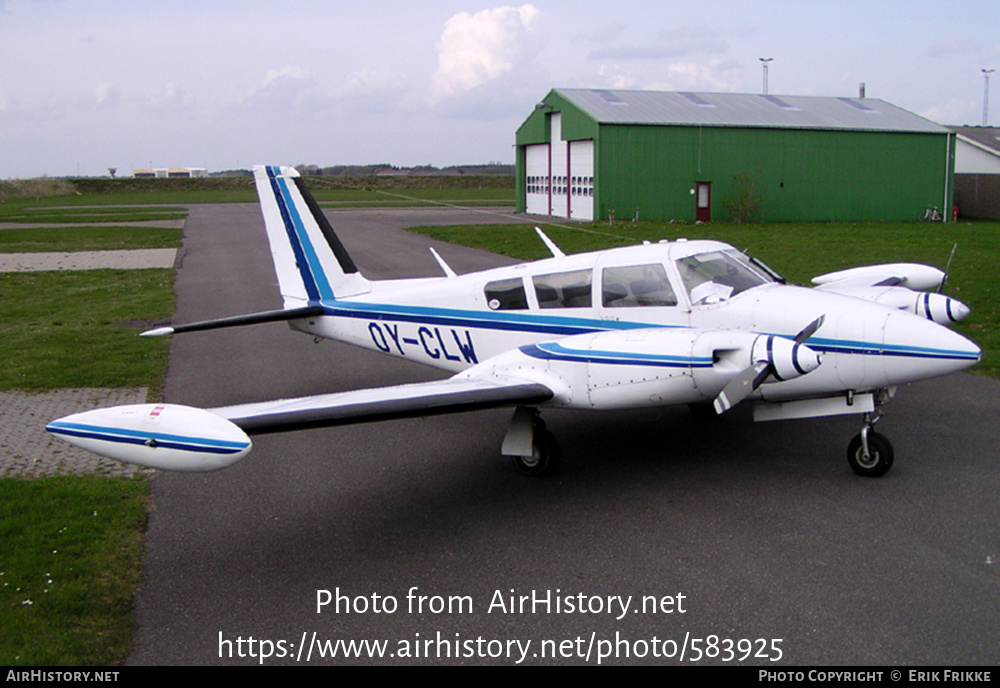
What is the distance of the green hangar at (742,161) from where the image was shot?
4019 cm

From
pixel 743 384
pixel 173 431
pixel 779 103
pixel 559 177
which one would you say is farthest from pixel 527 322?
pixel 779 103

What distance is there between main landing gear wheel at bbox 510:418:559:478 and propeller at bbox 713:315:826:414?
1761mm

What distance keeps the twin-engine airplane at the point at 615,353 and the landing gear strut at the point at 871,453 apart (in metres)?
0.01

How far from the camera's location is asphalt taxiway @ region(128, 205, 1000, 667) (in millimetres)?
5250

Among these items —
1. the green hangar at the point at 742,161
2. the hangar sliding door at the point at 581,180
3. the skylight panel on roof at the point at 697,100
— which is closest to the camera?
the green hangar at the point at 742,161

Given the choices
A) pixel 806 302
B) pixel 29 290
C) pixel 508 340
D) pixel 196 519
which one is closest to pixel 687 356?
pixel 806 302

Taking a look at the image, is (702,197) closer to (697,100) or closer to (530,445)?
(697,100)

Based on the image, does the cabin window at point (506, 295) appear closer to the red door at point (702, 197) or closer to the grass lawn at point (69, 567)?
the grass lawn at point (69, 567)

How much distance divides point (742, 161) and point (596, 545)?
3772cm

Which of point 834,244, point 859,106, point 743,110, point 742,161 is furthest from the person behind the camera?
point 859,106

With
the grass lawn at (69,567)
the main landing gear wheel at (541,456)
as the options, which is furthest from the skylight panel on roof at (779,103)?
the grass lawn at (69,567)

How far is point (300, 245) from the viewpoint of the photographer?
11102mm

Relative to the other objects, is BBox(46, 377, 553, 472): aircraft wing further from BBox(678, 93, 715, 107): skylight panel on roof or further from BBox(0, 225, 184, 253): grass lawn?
BBox(678, 93, 715, 107): skylight panel on roof

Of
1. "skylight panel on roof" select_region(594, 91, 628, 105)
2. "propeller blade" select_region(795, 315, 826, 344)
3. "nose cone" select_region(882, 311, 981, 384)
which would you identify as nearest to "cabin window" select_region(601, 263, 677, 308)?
"propeller blade" select_region(795, 315, 826, 344)
